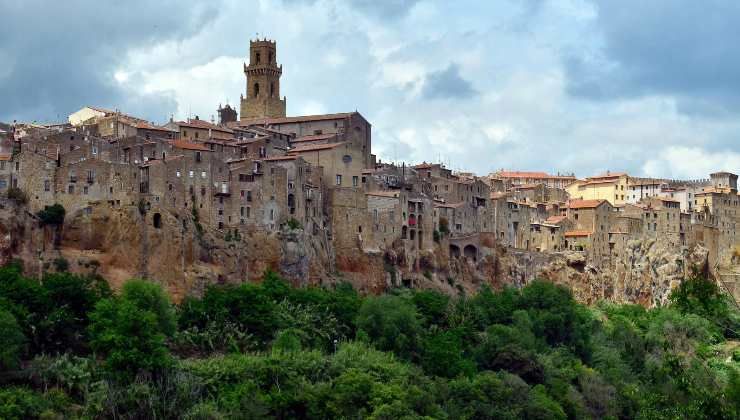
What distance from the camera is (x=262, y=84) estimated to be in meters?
107

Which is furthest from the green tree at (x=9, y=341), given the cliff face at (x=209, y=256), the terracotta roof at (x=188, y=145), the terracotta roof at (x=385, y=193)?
the terracotta roof at (x=385, y=193)

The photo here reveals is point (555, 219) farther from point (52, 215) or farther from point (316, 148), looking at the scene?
point (52, 215)

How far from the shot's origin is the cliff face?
69750 mm

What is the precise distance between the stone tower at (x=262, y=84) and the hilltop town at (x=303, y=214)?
103 millimetres

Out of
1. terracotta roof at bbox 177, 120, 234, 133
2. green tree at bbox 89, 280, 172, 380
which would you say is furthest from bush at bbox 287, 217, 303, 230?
green tree at bbox 89, 280, 172, 380

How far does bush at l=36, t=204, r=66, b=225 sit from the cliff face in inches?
14.0

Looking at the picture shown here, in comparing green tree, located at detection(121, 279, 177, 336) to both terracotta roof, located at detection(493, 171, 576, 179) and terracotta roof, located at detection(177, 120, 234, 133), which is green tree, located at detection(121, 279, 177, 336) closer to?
terracotta roof, located at detection(177, 120, 234, 133)

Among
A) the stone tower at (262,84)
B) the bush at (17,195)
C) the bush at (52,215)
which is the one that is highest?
the stone tower at (262,84)

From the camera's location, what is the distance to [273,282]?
2936 inches

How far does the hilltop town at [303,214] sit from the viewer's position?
71312 mm

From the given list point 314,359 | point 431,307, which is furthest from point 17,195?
point 431,307

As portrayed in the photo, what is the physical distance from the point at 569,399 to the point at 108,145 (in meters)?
28.2

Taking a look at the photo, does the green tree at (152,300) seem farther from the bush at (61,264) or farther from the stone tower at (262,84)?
the stone tower at (262,84)

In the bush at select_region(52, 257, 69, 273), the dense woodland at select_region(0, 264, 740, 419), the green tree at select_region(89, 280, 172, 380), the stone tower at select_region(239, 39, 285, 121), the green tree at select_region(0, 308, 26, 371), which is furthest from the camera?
the stone tower at select_region(239, 39, 285, 121)
